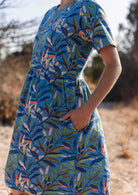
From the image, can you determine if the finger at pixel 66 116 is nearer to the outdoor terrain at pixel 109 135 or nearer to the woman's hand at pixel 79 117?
the woman's hand at pixel 79 117

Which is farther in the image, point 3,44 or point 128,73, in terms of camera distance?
point 128,73

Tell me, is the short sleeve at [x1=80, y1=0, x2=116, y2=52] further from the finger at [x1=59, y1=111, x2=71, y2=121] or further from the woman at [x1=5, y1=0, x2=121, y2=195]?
the finger at [x1=59, y1=111, x2=71, y2=121]

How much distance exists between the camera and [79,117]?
1.22 meters

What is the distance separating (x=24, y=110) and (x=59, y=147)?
0.26 m

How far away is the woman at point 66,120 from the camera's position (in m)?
1.26

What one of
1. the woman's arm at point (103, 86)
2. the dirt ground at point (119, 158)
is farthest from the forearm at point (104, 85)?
the dirt ground at point (119, 158)

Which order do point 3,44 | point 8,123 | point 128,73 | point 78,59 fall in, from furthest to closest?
point 128,73, point 8,123, point 3,44, point 78,59

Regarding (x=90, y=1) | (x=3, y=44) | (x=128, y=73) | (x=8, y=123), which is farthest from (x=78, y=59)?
(x=128, y=73)

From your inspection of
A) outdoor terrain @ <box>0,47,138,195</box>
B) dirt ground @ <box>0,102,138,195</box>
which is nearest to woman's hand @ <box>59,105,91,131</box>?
dirt ground @ <box>0,102,138,195</box>

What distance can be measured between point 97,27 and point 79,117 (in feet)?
1.30

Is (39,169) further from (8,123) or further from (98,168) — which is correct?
(8,123)

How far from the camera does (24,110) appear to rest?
1.39 metres

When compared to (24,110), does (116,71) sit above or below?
above

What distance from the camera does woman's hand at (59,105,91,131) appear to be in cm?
121
